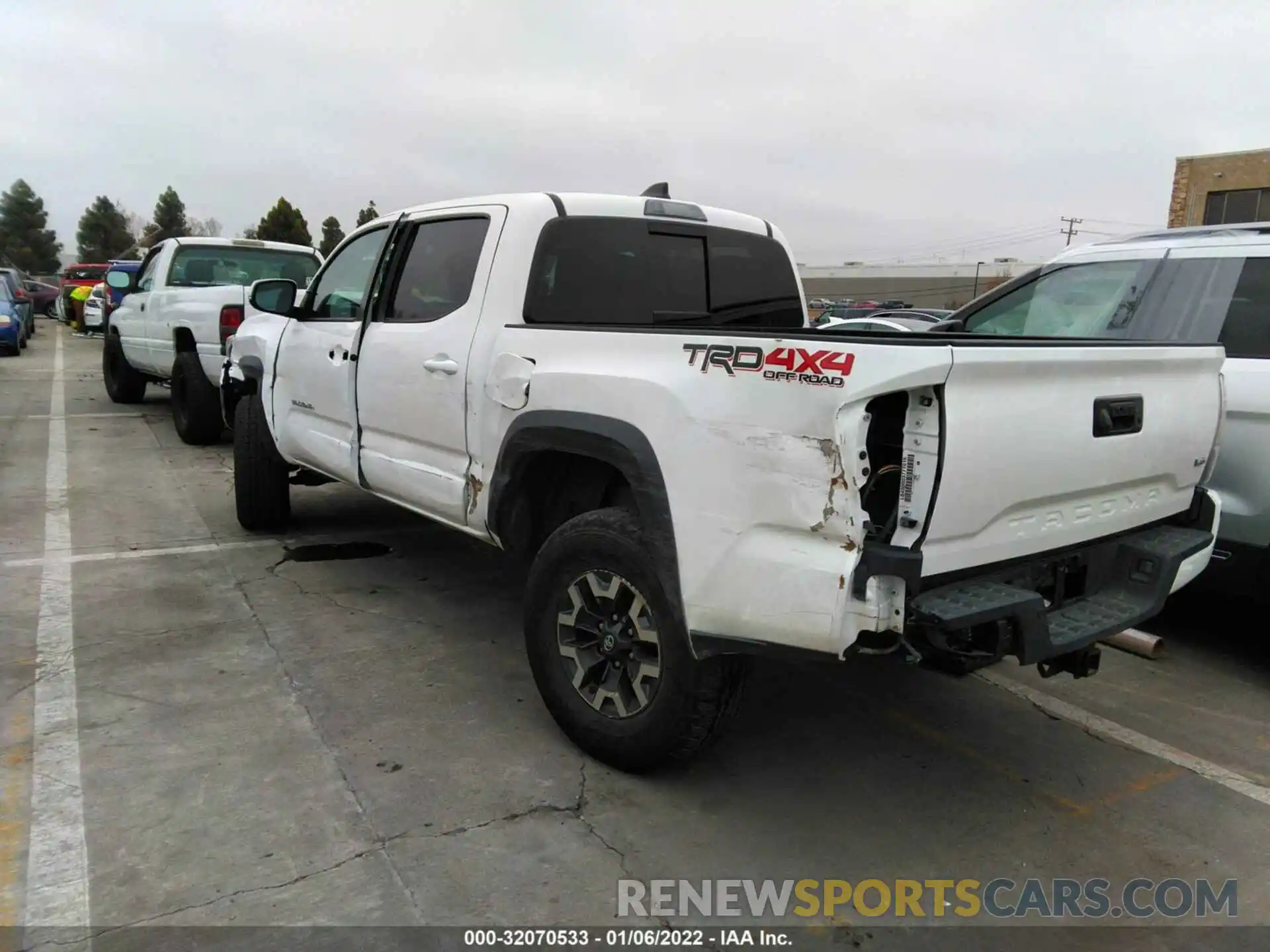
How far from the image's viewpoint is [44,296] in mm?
33750

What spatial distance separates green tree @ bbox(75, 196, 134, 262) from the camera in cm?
7375

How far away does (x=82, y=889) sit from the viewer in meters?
2.51

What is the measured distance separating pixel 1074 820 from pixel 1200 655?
2.11m

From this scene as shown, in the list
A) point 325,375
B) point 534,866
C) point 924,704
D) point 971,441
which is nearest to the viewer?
point 971,441

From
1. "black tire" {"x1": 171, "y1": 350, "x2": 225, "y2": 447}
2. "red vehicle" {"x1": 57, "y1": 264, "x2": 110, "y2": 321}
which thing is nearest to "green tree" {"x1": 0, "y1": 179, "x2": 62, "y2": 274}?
"red vehicle" {"x1": 57, "y1": 264, "x2": 110, "y2": 321}

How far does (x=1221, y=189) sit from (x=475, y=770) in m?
40.9

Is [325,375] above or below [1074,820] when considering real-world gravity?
above

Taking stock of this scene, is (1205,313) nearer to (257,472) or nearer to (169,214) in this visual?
(257,472)

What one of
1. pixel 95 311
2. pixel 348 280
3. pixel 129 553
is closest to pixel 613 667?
pixel 348 280

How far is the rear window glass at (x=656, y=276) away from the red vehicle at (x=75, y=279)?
28012 millimetres

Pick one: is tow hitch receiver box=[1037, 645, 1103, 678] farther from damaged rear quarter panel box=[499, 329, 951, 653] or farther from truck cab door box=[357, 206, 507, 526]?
truck cab door box=[357, 206, 507, 526]

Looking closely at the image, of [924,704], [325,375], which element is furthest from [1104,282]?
[325,375]

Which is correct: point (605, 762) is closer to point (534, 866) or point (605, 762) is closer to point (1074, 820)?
point (534, 866)

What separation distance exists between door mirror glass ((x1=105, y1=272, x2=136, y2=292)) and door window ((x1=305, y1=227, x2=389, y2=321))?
585cm
